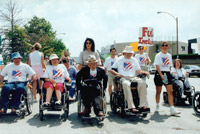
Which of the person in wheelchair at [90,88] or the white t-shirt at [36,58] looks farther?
the white t-shirt at [36,58]

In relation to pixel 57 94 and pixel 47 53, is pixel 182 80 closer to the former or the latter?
pixel 57 94

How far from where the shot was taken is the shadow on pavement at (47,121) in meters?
5.49

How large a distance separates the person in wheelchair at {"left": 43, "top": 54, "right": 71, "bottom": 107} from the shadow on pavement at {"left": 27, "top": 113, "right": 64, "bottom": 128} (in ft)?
1.35

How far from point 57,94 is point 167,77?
3.00 meters

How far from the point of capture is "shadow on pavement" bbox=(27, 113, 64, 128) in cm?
549

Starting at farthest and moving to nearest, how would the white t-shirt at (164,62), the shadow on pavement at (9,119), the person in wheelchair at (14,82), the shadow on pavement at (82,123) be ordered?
the white t-shirt at (164,62) → the person in wheelchair at (14,82) → the shadow on pavement at (9,119) → the shadow on pavement at (82,123)

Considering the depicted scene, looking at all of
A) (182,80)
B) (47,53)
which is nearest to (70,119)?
(182,80)

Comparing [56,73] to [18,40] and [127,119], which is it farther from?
[18,40]

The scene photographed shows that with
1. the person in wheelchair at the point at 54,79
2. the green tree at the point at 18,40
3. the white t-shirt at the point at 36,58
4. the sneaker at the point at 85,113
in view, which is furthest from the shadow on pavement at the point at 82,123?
the green tree at the point at 18,40

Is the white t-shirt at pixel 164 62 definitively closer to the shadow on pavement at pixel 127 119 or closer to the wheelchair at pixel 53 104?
the shadow on pavement at pixel 127 119

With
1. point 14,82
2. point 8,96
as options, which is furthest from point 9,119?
point 14,82

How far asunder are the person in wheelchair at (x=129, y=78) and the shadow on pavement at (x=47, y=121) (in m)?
1.70

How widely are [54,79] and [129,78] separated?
194cm

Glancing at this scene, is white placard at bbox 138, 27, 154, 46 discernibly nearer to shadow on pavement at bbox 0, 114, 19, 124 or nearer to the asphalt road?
the asphalt road
